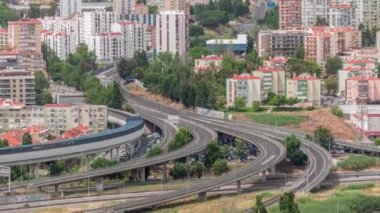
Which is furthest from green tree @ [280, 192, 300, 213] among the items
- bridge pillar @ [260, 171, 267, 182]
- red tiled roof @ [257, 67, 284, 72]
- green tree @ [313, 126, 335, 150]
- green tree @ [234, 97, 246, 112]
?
red tiled roof @ [257, 67, 284, 72]

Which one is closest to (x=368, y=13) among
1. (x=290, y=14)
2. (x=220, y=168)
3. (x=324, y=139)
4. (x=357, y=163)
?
(x=290, y=14)

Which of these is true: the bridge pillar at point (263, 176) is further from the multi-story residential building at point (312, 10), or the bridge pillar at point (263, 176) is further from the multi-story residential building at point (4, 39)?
the multi-story residential building at point (312, 10)

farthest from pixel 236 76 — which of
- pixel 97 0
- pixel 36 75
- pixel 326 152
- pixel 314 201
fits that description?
pixel 97 0

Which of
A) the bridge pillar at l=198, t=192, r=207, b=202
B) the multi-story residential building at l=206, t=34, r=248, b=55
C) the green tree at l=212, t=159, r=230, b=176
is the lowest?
the bridge pillar at l=198, t=192, r=207, b=202

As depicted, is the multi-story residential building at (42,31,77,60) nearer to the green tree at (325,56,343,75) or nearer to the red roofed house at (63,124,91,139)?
the green tree at (325,56,343,75)

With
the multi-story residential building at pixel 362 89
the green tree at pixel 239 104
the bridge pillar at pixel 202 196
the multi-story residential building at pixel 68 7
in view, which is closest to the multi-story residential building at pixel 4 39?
the green tree at pixel 239 104

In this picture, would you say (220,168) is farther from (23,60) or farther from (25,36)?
(25,36)

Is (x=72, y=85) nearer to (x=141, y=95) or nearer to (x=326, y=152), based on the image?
(x=141, y=95)

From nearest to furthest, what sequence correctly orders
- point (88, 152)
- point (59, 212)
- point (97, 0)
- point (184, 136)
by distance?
1. point (59, 212)
2. point (88, 152)
3. point (184, 136)
4. point (97, 0)
